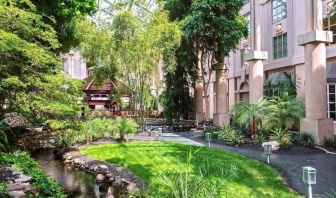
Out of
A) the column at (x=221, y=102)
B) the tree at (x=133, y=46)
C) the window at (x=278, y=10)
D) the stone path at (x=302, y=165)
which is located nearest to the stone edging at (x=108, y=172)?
the stone path at (x=302, y=165)

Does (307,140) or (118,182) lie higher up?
(307,140)

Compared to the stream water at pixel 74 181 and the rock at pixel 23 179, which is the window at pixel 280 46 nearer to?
the stream water at pixel 74 181

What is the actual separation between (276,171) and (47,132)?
32.2 ft

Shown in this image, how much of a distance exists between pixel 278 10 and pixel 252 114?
10.8 metres

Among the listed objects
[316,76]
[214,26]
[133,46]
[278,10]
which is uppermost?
[278,10]

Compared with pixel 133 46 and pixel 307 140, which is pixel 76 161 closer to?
pixel 133 46

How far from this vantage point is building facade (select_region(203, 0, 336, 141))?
12875 millimetres

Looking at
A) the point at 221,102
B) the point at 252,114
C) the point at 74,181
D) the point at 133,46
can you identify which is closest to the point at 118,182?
the point at 74,181

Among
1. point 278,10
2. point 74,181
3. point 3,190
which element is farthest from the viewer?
point 278,10

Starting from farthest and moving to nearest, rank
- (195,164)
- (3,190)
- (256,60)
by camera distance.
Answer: (256,60) → (195,164) → (3,190)

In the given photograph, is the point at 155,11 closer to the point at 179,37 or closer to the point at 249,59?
the point at 179,37

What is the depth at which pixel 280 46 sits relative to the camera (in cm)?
2167

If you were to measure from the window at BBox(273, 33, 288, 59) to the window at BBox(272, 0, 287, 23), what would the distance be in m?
1.18

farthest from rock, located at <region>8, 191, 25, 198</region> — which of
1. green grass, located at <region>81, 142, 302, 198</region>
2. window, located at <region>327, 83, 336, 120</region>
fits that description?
window, located at <region>327, 83, 336, 120</region>
